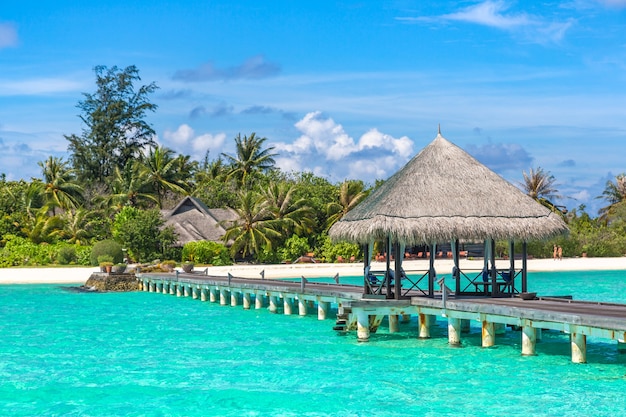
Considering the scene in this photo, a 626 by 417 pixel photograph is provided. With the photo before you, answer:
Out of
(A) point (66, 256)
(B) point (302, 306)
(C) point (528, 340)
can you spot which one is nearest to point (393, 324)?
(C) point (528, 340)

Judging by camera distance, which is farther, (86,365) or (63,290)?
(63,290)

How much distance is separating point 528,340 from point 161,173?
48.9m

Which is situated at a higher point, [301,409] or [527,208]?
[527,208]

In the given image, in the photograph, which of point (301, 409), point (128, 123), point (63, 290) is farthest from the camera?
point (128, 123)

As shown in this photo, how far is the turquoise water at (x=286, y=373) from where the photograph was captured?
14039 mm

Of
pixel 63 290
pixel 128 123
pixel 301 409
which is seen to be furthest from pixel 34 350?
pixel 128 123

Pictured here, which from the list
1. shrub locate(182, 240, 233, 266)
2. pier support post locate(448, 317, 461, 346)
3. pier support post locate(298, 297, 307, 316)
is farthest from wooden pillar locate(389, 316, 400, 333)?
shrub locate(182, 240, 233, 266)

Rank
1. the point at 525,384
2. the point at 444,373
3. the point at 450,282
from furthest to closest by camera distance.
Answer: the point at 450,282
the point at 444,373
the point at 525,384

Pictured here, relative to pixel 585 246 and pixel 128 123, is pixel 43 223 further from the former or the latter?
pixel 585 246

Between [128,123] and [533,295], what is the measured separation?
60.1 meters

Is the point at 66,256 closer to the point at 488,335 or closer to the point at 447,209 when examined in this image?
the point at 447,209

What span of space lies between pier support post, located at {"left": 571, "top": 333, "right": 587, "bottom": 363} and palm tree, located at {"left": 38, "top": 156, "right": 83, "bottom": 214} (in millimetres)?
45511

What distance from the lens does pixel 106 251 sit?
47656 mm

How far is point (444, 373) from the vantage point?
1633cm
